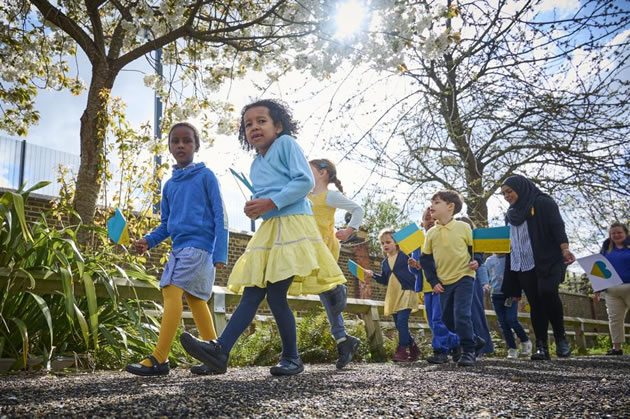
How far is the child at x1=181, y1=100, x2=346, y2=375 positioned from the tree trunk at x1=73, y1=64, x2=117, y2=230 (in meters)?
2.53

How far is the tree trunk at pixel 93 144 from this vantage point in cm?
514

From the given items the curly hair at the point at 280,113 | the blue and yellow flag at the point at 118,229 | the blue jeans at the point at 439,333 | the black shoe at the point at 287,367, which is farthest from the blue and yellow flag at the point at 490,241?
the blue and yellow flag at the point at 118,229

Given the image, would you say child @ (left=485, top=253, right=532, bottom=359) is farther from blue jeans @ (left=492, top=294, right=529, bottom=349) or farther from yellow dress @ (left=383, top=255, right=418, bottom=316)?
yellow dress @ (left=383, top=255, right=418, bottom=316)

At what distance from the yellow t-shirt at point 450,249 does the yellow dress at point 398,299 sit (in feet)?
4.19

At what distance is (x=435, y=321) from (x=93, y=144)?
3711 millimetres

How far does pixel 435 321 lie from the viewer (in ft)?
17.1

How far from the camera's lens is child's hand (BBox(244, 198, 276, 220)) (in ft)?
9.64

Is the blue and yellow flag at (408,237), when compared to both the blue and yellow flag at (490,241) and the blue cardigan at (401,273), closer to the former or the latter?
the blue and yellow flag at (490,241)

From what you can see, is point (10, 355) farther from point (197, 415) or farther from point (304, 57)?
point (304, 57)

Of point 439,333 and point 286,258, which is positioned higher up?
point 286,258

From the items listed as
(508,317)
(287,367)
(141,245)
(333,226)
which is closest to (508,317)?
(508,317)

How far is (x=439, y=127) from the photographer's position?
7.63 metres

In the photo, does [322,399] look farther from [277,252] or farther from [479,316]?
[479,316]

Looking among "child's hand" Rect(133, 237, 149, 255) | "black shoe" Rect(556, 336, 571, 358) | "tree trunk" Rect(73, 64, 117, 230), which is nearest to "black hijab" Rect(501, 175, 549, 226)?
"black shoe" Rect(556, 336, 571, 358)
